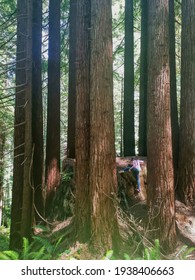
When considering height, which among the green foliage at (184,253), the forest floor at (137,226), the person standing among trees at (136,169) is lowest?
the green foliage at (184,253)

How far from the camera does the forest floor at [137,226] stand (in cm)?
539

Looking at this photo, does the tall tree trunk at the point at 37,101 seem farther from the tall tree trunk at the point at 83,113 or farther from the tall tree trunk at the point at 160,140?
the tall tree trunk at the point at 160,140

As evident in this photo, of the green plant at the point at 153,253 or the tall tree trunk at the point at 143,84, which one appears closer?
the green plant at the point at 153,253

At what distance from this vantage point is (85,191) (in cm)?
551

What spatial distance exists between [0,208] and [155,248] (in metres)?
12.6

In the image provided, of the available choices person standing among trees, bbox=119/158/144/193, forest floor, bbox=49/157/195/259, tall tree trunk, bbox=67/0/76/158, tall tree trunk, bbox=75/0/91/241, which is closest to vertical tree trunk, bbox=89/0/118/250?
tall tree trunk, bbox=75/0/91/241

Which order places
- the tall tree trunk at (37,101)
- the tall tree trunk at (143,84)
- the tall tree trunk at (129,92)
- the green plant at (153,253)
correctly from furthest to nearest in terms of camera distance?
the tall tree trunk at (129,92), the tall tree trunk at (143,84), the tall tree trunk at (37,101), the green plant at (153,253)

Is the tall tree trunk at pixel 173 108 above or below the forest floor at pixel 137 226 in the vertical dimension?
above

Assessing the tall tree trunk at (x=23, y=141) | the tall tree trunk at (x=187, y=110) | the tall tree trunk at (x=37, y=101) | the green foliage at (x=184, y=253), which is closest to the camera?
the green foliage at (x=184, y=253)

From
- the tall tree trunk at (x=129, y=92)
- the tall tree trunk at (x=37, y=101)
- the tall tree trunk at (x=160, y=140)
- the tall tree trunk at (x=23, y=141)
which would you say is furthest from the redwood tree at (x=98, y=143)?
the tall tree trunk at (x=129, y=92)

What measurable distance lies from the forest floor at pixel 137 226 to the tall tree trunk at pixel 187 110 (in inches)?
19.7

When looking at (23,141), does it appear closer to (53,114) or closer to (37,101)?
(37,101)

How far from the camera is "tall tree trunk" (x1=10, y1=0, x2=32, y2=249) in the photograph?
20.8 feet

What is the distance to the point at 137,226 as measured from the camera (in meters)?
6.05
